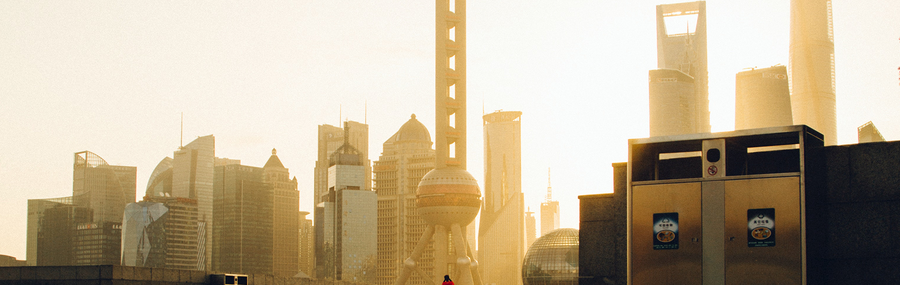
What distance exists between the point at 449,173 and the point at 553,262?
36.7 m

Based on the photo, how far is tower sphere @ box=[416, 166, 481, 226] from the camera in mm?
159375

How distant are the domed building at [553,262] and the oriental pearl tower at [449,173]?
23.9m

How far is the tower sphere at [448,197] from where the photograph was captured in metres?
159

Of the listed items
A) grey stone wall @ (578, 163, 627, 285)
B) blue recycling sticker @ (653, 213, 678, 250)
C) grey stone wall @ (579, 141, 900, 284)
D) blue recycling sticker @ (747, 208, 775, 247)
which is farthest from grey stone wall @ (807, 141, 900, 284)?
grey stone wall @ (578, 163, 627, 285)

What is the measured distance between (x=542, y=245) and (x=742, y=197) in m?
166

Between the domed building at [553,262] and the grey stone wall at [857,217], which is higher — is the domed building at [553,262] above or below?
below

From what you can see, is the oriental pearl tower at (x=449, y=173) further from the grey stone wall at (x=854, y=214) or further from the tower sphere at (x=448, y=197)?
the grey stone wall at (x=854, y=214)

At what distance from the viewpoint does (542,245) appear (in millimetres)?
191250

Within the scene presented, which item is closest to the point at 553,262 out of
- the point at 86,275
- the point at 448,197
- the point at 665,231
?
the point at 448,197

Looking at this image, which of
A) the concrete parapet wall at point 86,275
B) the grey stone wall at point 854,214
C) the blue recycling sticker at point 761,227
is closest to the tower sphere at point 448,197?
the concrete parapet wall at point 86,275

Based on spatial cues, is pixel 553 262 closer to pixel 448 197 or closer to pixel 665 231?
pixel 448 197

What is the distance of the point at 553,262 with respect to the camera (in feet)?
606

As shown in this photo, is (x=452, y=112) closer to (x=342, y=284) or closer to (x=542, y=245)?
(x=542, y=245)

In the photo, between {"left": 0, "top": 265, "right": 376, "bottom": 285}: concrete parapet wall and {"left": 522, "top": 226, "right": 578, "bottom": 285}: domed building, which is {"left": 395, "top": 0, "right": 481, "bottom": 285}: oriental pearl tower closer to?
{"left": 522, "top": 226, "right": 578, "bottom": 285}: domed building
